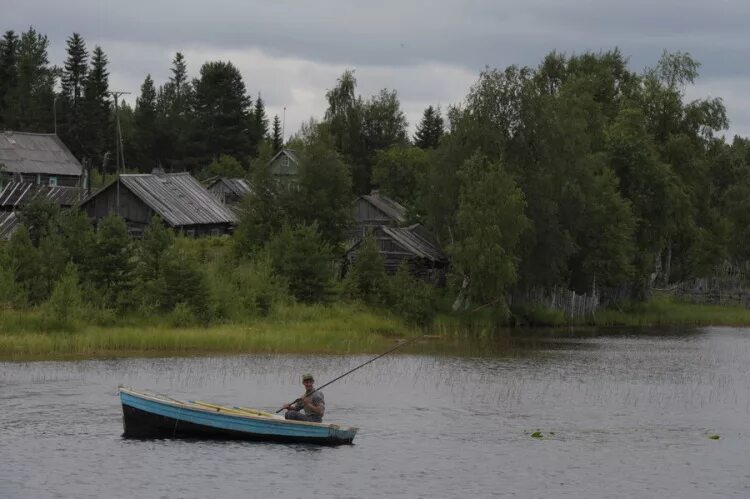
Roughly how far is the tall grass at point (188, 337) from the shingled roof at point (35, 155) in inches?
1873

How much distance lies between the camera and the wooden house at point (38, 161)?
100m

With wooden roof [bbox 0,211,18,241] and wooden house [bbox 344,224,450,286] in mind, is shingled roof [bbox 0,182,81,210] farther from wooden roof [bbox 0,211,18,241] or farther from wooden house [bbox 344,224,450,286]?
wooden house [bbox 344,224,450,286]

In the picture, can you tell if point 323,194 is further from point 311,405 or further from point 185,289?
point 311,405

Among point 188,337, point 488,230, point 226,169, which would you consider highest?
point 226,169

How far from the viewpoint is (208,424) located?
110 feet

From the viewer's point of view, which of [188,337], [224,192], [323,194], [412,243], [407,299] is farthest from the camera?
[224,192]

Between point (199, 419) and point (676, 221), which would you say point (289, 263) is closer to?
point (199, 419)

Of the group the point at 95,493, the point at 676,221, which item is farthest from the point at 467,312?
the point at 95,493

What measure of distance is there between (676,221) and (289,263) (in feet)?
122

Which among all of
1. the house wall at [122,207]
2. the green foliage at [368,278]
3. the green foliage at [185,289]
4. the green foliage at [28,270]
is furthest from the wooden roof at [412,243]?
the green foliage at [28,270]

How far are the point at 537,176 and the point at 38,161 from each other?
46530 mm

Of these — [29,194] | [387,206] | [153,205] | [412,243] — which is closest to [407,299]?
[412,243]

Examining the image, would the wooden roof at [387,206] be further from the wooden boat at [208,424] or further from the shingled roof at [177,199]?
the wooden boat at [208,424]

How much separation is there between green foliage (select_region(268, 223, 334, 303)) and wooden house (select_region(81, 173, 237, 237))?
17.3 metres
